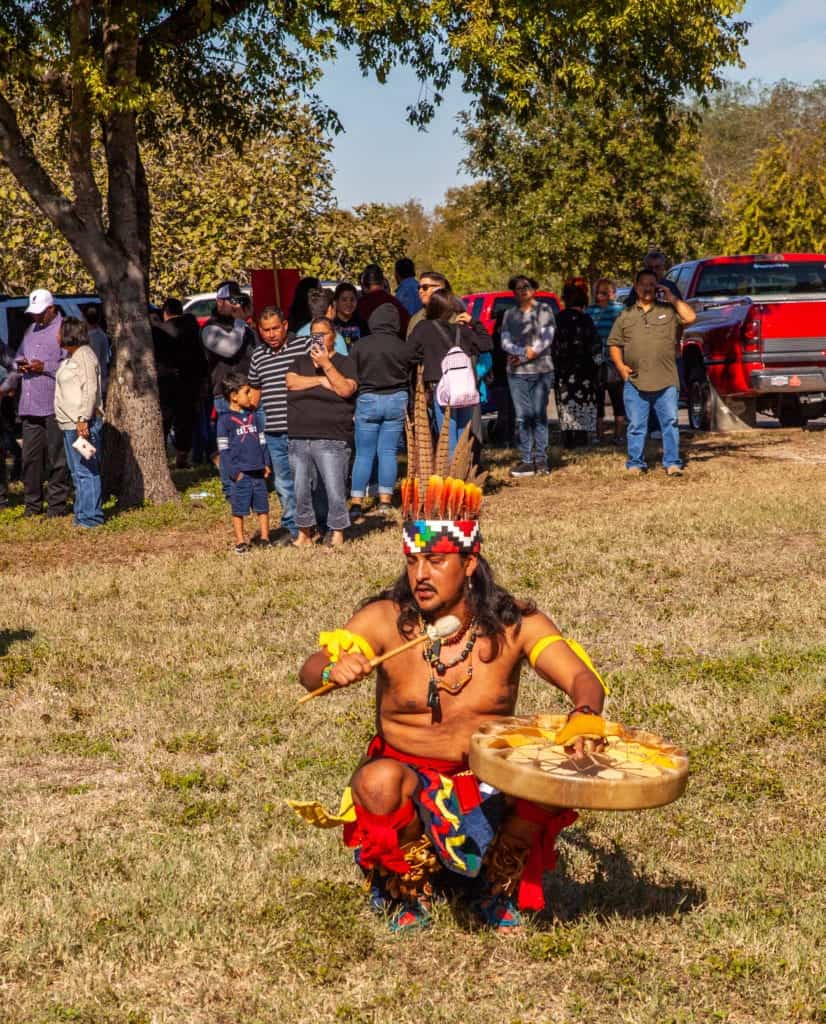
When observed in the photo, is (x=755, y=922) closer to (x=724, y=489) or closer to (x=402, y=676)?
(x=402, y=676)

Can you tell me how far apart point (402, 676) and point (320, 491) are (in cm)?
774

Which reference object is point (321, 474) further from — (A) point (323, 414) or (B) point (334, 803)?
(B) point (334, 803)

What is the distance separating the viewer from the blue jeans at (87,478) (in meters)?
13.5

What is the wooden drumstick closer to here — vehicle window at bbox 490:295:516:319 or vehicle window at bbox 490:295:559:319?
vehicle window at bbox 490:295:516:319

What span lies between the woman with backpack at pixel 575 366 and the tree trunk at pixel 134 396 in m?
4.43

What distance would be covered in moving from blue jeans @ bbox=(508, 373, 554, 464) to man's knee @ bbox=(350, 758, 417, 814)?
434 inches

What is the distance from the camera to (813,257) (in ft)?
63.8

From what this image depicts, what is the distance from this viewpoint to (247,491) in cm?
1184

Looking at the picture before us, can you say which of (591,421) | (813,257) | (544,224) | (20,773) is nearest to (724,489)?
(591,421)

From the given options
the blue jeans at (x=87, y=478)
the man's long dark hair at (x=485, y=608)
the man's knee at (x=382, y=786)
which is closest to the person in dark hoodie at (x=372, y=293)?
the blue jeans at (x=87, y=478)

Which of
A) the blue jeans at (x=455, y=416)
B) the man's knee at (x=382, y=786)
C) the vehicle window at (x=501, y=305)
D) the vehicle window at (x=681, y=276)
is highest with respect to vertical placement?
the vehicle window at (x=681, y=276)

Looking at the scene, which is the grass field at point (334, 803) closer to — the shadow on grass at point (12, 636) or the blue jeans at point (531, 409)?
the shadow on grass at point (12, 636)

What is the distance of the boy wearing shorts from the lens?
11.6 metres

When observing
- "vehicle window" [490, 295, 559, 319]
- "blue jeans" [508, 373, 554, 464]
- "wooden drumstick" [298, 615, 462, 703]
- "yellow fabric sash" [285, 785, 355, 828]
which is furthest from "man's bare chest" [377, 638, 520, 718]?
"vehicle window" [490, 295, 559, 319]
